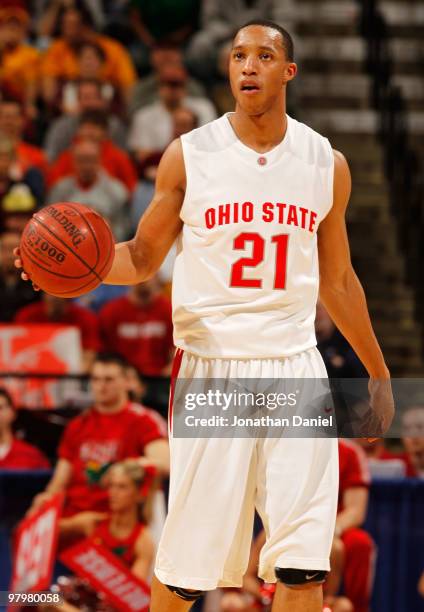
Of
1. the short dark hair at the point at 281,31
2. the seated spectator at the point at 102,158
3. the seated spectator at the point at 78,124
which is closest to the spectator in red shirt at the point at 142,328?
the seated spectator at the point at 102,158

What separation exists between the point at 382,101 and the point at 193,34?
1.90 meters

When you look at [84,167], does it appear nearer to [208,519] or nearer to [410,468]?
[410,468]

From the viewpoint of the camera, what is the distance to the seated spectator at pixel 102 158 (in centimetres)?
942

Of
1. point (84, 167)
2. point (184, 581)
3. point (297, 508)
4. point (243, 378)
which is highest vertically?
point (84, 167)

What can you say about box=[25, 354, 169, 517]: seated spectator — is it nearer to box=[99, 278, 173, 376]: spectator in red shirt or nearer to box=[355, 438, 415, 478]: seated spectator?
box=[99, 278, 173, 376]: spectator in red shirt

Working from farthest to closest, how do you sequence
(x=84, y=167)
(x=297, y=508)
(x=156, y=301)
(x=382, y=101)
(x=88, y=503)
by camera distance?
(x=382, y=101)
(x=84, y=167)
(x=156, y=301)
(x=88, y=503)
(x=297, y=508)

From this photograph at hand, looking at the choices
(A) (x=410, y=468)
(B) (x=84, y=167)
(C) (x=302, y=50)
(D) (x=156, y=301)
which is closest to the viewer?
(A) (x=410, y=468)

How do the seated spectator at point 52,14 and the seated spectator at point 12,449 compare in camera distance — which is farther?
the seated spectator at point 52,14

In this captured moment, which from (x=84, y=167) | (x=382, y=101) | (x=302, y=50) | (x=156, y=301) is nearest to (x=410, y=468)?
(x=156, y=301)

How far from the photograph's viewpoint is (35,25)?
37.7 feet

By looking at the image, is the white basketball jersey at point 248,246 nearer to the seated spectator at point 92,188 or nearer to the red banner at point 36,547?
the red banner at point 36,547

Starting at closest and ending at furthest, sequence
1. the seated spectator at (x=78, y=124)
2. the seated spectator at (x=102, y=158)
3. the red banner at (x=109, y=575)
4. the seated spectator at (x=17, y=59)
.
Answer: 1. the red banner at (x=109, y=575)
2. the seated spectator at (x=102, y=158)
3. the seated spectator at (x=78, y=124)
4. the seated spectator at (x=17, y=59)

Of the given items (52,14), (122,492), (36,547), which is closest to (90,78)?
(52,14)

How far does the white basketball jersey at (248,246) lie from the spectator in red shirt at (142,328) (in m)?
3.77
